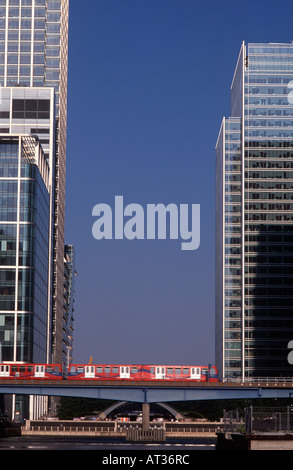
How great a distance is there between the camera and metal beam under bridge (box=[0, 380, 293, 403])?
6024 inches

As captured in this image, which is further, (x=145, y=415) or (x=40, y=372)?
(x=145, y=415)

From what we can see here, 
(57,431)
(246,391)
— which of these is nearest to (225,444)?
(246,391)

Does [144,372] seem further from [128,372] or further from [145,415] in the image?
[145,415]

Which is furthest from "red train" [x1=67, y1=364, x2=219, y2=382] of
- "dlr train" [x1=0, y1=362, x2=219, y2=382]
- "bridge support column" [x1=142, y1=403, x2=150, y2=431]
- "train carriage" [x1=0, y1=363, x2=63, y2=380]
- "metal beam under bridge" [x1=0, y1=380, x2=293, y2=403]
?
"bridge support column" [x1=142, y1=403, x2=150, y2=431]

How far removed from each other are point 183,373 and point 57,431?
150ft

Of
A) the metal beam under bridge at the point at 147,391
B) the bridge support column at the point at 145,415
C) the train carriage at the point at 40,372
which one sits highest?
the train carriage at the point at 40,372

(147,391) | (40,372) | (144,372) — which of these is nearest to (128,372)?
(144,372)

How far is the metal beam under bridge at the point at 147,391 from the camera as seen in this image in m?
153

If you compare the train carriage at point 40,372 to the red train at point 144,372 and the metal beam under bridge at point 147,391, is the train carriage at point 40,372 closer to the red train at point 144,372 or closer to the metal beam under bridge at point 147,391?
the red train at point 144,372

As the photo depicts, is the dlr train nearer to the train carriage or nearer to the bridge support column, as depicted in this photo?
the train carriage


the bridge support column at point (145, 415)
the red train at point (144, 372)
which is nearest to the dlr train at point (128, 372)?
the red train at point (144, 372)

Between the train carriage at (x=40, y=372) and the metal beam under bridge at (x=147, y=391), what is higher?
the train carriage at (x=40, y=372)

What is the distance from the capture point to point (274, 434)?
8419cm

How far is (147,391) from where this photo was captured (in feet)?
509
